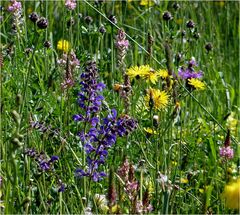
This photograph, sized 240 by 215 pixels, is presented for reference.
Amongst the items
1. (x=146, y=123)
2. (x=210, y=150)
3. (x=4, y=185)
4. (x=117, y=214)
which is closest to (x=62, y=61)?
(x=146, y=123)

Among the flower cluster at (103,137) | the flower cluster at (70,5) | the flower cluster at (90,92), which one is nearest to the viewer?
the flower cluster at (103,137)

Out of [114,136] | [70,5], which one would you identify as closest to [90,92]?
[114,136]

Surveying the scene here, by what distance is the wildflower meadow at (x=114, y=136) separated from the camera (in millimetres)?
1763

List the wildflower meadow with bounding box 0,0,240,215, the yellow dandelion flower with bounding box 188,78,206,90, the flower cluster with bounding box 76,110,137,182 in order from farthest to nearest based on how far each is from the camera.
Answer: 1. the yellow dandelion flower with bounding box 188,78,206,90
2. the flower cluster with bounding box 76,110,137,182
3. the wildflower meadow with bounding box 0,0,240,215

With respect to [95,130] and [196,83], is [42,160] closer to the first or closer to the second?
[95,130]

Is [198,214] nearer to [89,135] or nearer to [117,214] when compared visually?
[89,135]

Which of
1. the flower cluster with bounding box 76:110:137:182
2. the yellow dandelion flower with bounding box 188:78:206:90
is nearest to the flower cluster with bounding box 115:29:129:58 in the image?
the yellow dandelion flower with bounding box 188:78:206:90

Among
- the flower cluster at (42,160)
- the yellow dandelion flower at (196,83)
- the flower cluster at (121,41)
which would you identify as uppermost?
the flower cluster at (121,41)

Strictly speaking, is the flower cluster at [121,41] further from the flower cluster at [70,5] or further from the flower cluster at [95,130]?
the flower cluster at [70,5]

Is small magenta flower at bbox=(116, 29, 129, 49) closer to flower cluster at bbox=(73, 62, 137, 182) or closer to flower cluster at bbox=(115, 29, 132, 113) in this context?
flower cluster at bbox=(115, 29, 132, 113)

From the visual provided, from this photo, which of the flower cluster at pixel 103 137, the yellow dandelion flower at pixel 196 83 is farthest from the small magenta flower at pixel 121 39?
the flower cluster at pixel 103 137

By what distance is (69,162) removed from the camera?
2.25 metres

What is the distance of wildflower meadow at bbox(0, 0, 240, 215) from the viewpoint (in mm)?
1763

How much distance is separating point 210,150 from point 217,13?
2.16 metres
